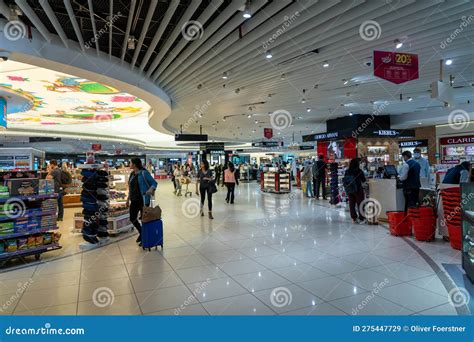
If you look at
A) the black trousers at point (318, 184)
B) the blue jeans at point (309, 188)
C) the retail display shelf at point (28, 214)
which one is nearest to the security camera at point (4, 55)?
the retail display shelf at point (28, 214)

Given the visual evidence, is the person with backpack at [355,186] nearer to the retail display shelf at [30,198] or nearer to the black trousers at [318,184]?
the black trousers at [318,184]

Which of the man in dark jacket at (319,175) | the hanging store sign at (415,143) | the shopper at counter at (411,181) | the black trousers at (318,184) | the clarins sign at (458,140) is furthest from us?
the hanging store sign at (415,143)

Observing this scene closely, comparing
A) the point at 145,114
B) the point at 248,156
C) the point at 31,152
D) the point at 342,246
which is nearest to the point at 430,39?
Result: the point at 342,246

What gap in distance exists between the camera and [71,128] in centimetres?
1884

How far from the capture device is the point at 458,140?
15656 millimetres

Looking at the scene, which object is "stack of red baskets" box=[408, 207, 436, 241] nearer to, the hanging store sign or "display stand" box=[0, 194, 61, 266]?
"display stand" box=[0, 194, 61, 266]

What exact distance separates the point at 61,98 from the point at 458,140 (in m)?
17.7

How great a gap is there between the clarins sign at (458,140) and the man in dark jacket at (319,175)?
349 inches

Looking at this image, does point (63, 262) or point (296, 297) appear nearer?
point (296, 297)

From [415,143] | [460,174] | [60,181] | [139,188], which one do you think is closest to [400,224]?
[460,174]

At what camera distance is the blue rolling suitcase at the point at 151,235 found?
5.09 meters

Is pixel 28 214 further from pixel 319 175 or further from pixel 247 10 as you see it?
pixel 319 175

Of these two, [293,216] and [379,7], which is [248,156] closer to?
[293,216]
